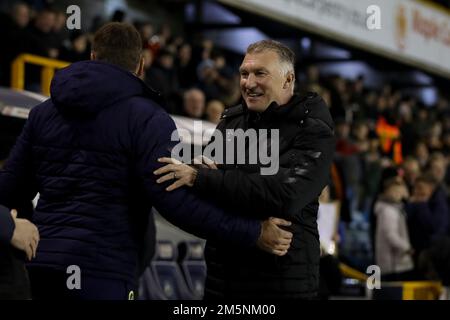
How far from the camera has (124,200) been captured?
3.50 meters

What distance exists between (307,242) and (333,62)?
18735 millimetres

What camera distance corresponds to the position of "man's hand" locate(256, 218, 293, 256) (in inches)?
143

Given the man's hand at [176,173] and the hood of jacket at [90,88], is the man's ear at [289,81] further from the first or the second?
the hood of jacket at [90,88]

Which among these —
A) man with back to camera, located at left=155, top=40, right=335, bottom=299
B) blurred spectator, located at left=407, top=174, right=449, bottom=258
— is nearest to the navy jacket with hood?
man with back to camera, located at left=155, top=40, right=335, bottom=299

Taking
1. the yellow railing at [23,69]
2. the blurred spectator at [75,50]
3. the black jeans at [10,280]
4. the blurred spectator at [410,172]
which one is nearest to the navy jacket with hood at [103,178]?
the black jeans at [10,280]

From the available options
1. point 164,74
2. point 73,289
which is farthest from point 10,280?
point 164,74

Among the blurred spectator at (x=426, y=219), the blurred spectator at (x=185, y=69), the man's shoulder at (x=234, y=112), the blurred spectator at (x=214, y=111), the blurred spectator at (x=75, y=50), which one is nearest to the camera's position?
the man's shoulder at (x=234, y=112)

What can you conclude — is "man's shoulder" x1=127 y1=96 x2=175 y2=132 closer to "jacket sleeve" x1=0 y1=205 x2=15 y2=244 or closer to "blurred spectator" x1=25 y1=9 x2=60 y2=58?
"jacket sleeve" x1=0 y1=205 x2=15 y2=244

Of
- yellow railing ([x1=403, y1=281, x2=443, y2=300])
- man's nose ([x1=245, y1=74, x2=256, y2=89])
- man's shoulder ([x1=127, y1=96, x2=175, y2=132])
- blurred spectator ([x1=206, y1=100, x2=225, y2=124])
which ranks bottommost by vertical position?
yellow railing ([x1=403, y1=281, x2=443, y2=300])

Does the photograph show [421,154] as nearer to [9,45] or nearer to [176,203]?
[9,45]

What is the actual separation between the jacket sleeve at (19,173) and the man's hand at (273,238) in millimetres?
971

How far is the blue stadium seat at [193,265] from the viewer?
7.67 m

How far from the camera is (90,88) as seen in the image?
346cm

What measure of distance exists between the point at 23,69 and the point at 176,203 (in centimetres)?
559
